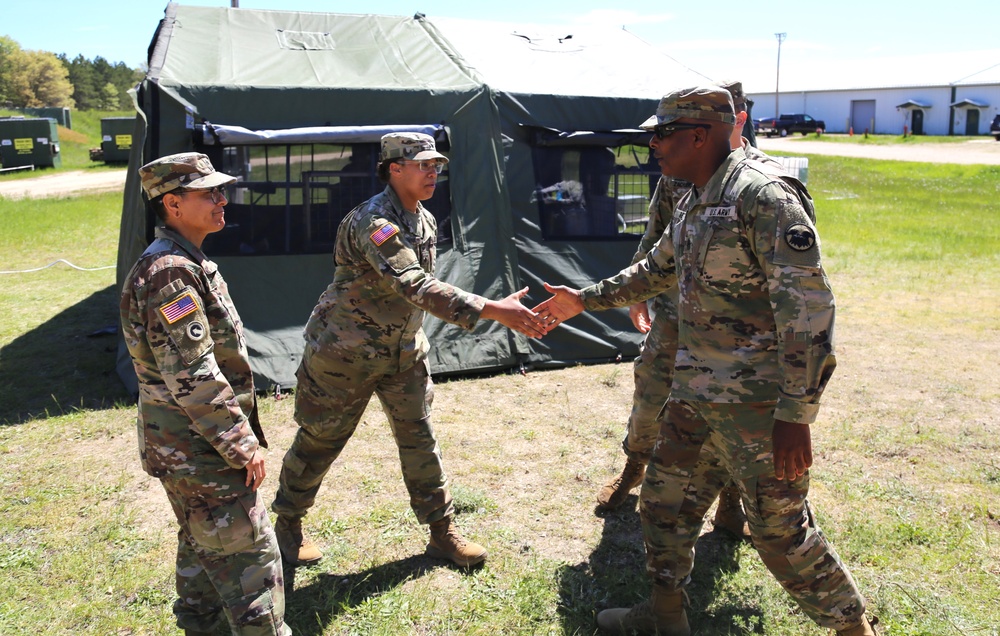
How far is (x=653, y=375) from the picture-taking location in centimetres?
406

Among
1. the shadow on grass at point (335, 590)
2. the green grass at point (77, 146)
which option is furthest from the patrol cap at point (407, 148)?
the green grass at point (77, 146)

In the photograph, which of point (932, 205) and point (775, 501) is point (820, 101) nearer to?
point (932, 205)

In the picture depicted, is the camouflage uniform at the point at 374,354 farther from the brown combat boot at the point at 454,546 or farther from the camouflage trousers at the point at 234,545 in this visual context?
the camouflage trousers at the point at 234,545

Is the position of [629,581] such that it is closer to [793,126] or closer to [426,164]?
[426,164]

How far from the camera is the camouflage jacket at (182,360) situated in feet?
8.23

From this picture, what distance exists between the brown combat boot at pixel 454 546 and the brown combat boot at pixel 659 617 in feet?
2.60

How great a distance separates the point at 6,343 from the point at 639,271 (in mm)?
6480

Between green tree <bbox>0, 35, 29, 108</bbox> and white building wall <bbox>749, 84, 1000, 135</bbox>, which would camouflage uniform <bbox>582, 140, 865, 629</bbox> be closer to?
white building wall <bbox>749, 84, 1000, 135</bbox>

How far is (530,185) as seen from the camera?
276 inches

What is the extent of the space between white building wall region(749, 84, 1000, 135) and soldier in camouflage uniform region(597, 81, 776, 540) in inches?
2093

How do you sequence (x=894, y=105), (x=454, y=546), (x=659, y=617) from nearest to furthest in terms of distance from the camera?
1. (x=659, y=617)
2. (x=454, y=546)
3. (x=894, y=105)

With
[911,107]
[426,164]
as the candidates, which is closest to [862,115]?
[911,107]

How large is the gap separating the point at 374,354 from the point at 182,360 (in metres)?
1.14

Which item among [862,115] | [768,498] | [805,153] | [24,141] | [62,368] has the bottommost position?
[62,368]
